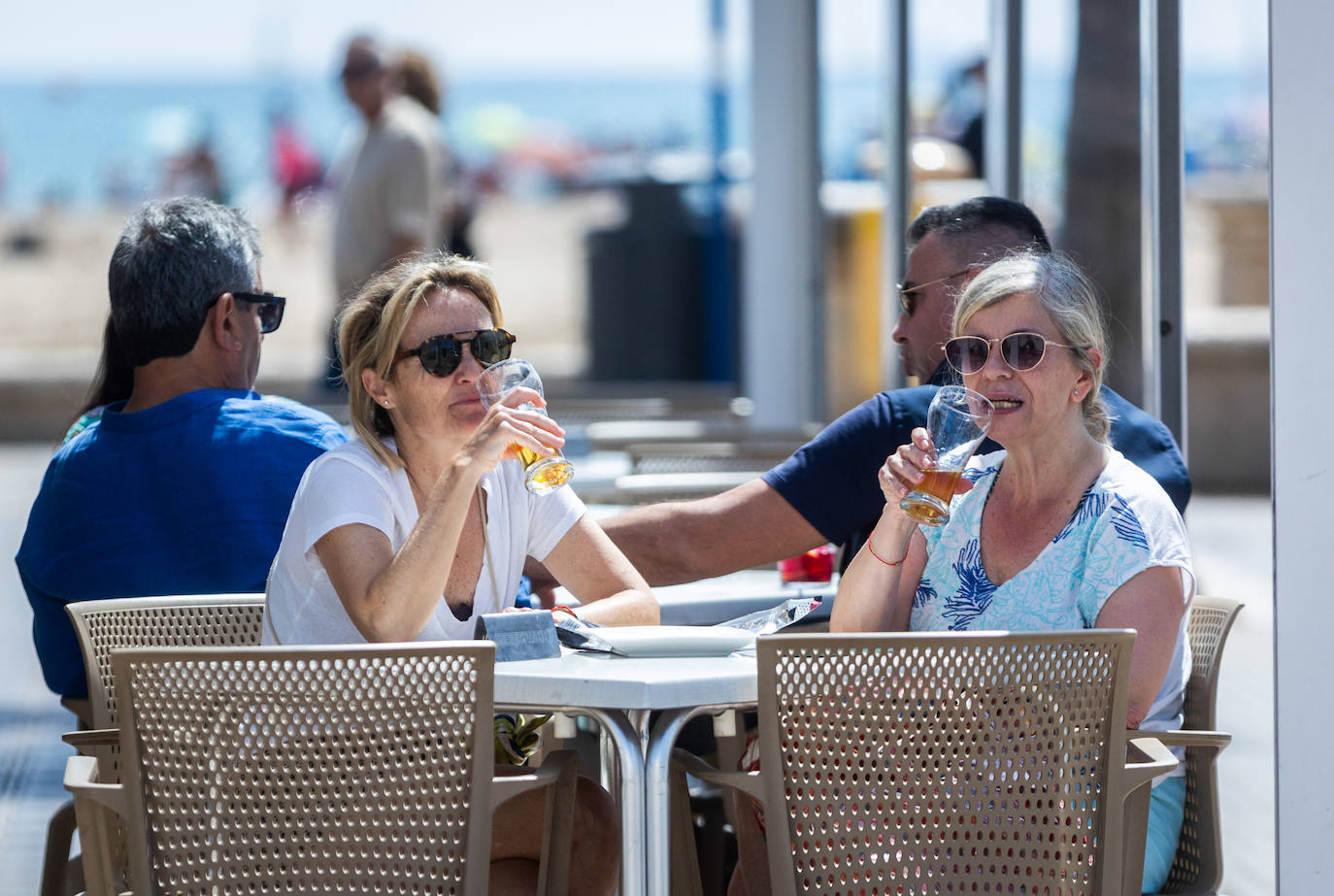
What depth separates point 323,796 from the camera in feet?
6.60

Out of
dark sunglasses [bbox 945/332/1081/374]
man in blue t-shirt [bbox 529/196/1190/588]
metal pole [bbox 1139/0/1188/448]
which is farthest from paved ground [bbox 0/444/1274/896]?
man in blue t-shirt [bbox 529/196/1190/588]

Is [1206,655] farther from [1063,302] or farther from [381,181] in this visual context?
[381,181]

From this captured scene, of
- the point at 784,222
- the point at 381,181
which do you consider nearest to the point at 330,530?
the point at 381,181

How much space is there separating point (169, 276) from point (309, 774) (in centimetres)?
139

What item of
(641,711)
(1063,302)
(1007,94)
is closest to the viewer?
(641,711)

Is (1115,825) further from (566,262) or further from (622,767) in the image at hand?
(566,262)

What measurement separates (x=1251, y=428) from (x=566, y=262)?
64.6 ft

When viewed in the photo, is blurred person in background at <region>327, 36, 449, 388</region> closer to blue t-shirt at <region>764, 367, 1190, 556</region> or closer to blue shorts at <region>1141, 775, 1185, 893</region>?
blue t-shirt at <region>764, 367, 1190, 556</region>

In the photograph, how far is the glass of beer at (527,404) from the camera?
2.42 meters

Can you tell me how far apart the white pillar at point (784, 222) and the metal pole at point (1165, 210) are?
140 inches

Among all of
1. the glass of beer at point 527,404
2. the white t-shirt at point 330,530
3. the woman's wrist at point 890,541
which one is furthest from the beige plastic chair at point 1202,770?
the white t-shirt at point 330,530

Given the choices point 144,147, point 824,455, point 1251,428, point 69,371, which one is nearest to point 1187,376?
point 824,455

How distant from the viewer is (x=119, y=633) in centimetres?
260

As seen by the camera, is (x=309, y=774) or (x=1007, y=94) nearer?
(x=309, y=774)
